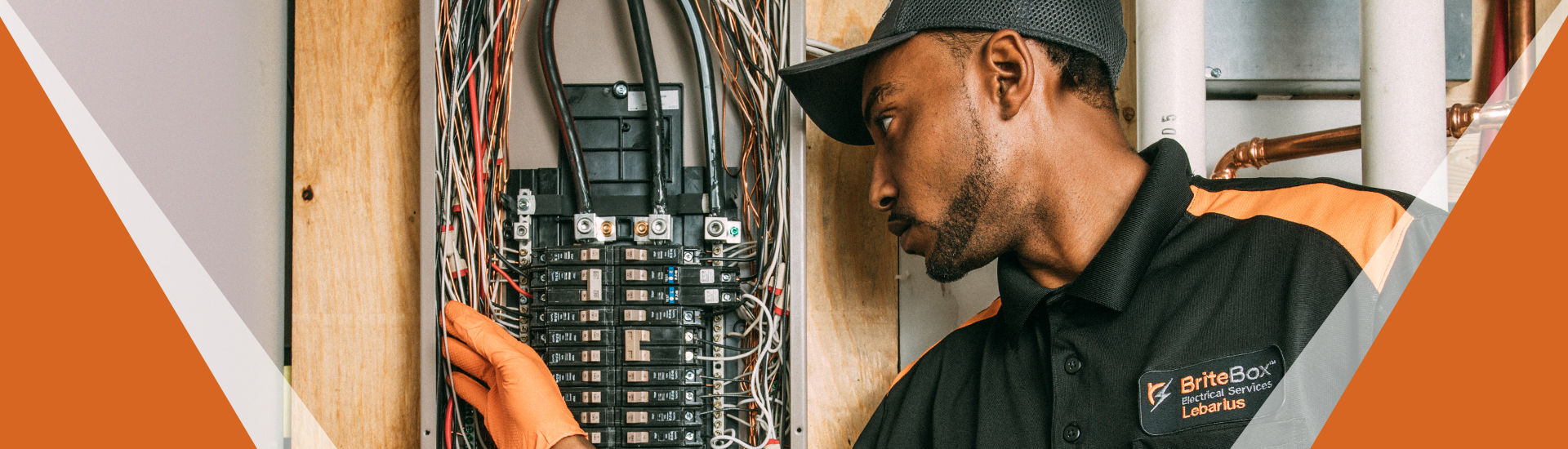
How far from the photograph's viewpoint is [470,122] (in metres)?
1.27

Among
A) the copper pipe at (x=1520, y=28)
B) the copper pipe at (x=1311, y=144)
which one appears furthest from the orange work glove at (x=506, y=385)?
the copper pipe at (x=1520, y=28)

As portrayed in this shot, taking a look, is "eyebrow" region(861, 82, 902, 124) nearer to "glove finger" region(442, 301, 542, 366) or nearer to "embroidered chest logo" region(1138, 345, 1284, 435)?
"embroidered chest logo" region(1138, 345, 1284, 435)

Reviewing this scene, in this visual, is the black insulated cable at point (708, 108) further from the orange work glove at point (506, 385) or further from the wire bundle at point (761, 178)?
the orange work glove at point (506, 385)

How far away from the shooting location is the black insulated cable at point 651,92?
127 centimetres

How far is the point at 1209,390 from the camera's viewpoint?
2.82ft

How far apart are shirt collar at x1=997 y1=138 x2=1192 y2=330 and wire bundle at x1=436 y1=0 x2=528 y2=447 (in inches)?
30.9

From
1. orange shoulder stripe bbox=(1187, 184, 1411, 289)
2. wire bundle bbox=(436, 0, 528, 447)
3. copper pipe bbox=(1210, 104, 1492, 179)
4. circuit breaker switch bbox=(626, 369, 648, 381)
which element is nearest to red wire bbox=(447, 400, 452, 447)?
wire bundle bbox=(436, 0, 528, 447)

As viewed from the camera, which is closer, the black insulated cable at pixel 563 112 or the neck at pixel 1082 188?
the neck at pixel 1082 188

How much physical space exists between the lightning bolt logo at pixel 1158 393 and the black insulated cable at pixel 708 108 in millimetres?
645

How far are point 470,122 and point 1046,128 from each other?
828 mm

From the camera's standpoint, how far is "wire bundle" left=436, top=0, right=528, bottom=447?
48.8 inches

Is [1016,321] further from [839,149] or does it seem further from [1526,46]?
[1526,46]

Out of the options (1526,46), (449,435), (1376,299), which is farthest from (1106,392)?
(1526,46)

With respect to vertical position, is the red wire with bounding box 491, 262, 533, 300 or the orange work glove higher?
the red wire with bounding box 491, 262, 533, 300
